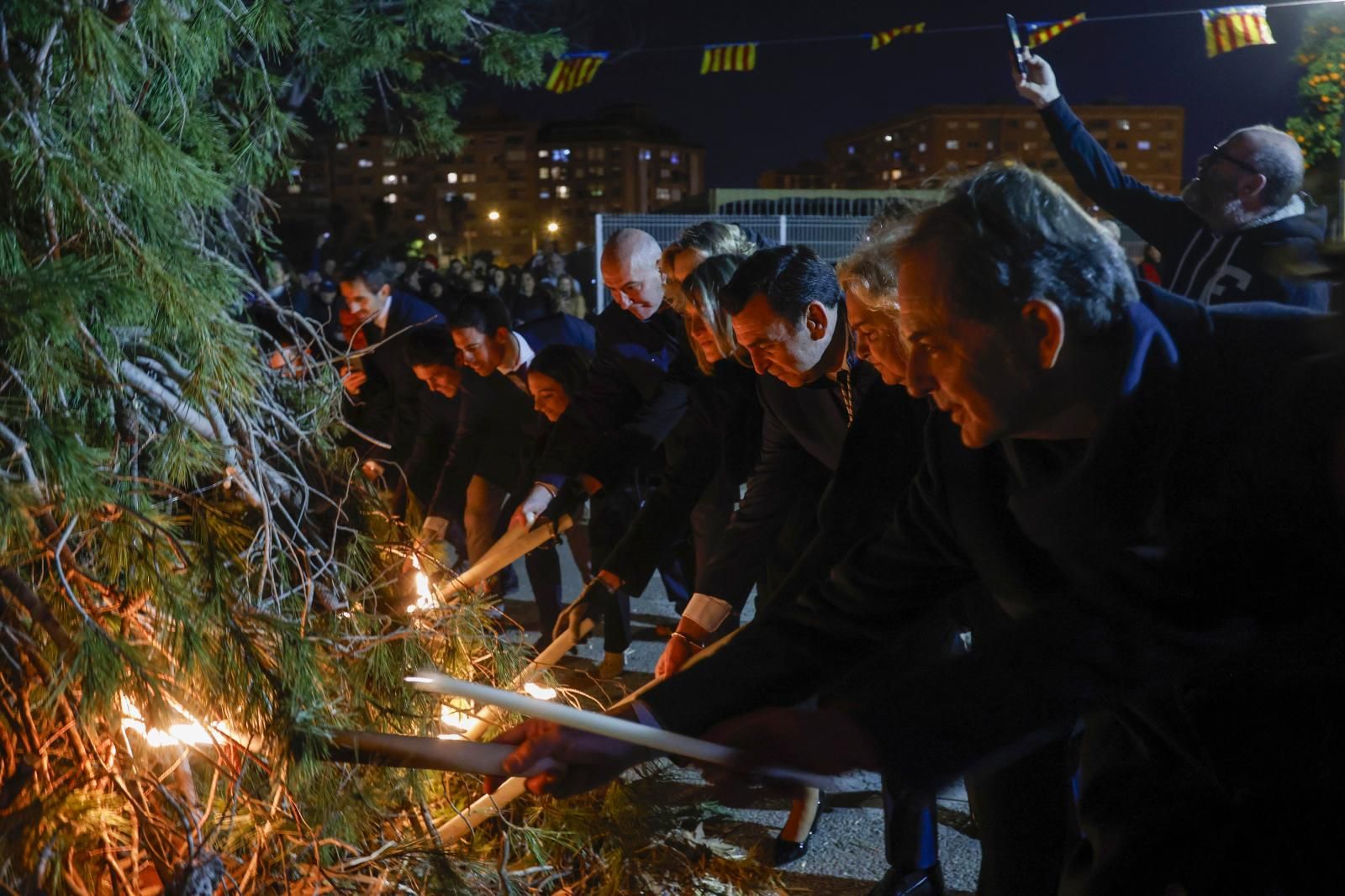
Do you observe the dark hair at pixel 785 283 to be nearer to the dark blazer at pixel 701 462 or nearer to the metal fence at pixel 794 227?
the dark blazer at pixel 701 462

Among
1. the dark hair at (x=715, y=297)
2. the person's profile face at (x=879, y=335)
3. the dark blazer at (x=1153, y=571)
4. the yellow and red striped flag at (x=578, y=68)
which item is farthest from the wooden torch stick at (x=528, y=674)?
the yellow and red striped flag at (x=578, y=68)

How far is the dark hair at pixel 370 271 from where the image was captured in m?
6.49

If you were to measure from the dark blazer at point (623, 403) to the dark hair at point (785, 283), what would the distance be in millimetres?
1591

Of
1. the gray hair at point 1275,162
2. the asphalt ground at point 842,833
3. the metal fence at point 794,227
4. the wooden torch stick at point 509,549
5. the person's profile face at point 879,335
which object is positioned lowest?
the asphalt ground at point 842,833

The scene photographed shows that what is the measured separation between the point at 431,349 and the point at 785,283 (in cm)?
318

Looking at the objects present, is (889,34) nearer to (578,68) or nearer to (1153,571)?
(578,68)

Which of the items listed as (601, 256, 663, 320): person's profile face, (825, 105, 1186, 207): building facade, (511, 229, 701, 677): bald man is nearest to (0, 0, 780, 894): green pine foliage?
(511, 229, 701, 677): bald man

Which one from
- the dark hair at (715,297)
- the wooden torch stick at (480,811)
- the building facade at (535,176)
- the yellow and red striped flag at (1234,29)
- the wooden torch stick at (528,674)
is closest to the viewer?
the wooden torch stick at (480,811)

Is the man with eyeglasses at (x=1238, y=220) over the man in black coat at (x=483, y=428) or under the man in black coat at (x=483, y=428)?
over

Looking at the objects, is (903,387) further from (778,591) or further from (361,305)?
(361,305)

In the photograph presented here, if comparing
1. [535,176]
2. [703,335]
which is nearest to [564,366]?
[703,335]

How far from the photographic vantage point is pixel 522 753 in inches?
70.3

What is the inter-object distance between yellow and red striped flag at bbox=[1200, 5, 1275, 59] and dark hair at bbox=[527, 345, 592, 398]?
18.5 ft

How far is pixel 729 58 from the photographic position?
1124 cm
